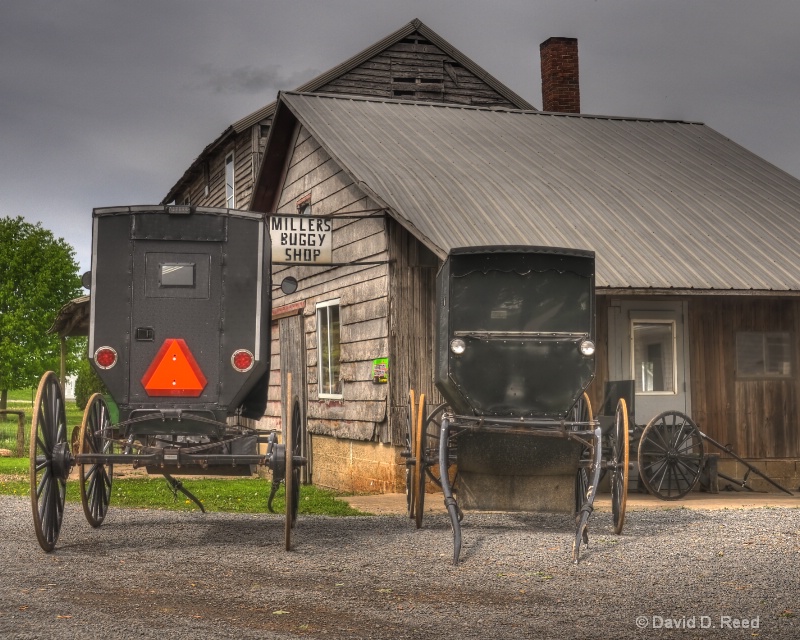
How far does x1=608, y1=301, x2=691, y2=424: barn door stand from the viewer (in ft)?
49.7

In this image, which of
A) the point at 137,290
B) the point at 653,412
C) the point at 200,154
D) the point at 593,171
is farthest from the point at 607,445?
the point at 200,154

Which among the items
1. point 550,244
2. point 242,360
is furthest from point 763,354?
point 242,360

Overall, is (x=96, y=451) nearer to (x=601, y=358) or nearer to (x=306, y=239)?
(x=306, y=239)

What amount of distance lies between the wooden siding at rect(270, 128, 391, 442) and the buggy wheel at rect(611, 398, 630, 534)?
5.66 metres

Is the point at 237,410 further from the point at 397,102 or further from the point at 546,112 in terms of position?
the point at 546,112

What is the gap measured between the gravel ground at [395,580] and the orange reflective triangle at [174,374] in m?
1.30

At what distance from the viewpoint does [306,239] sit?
51.0 ft

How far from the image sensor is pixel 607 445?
12.3m

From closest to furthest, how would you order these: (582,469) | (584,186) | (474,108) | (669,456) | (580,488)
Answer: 1. (582,469)
2. (580,488)
3. (669,456)
4. (584,186)
5. (474,108)

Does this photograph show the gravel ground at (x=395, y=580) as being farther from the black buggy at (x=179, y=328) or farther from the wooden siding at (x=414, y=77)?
the wooden siding at (x=414, y=77)

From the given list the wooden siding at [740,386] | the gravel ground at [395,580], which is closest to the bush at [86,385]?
the wooden siding at [740,386]

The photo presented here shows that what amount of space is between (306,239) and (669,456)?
5924mm

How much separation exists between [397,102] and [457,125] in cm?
165

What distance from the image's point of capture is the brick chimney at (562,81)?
2391 cm
